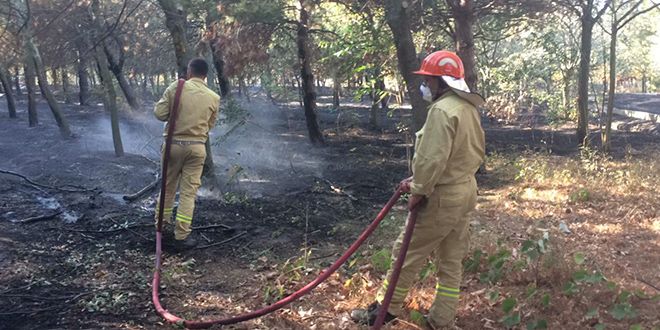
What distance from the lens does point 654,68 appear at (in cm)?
4109

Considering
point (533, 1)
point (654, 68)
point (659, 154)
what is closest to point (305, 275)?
point (533, 1)

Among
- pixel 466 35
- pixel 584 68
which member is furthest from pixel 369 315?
pixel 584 68

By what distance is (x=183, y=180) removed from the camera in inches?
241

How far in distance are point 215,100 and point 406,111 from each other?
23546 millimetres

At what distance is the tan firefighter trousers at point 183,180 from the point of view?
6016mm

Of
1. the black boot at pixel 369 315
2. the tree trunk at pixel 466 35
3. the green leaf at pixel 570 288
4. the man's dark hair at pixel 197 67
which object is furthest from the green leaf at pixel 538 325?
the tree trunk at pixel 466 35

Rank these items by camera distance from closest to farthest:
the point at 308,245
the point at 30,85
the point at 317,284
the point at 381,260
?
the point at 317,284
the point at 381,260
the point at 308,245
the point at 30,85

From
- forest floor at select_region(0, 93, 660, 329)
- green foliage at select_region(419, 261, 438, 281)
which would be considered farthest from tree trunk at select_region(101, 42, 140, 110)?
green foliage at select_region(419, 261, 438, 281)

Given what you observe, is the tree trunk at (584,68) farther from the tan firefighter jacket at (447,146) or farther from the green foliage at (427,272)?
the tan firefighter jacket at (447,146)

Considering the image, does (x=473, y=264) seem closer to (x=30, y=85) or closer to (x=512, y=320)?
(x=512, y=320)

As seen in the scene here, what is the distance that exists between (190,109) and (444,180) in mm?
3475

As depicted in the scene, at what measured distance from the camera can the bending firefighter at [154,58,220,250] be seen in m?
5.98

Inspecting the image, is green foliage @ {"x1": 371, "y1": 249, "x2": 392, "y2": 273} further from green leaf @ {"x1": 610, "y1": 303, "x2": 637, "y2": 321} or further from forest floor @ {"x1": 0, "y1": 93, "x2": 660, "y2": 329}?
green leaf @ {"x1": 610, "y1": 303, "x2": 637, "y2": 321}

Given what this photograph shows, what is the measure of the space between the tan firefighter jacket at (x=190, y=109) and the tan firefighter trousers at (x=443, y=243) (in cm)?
319
